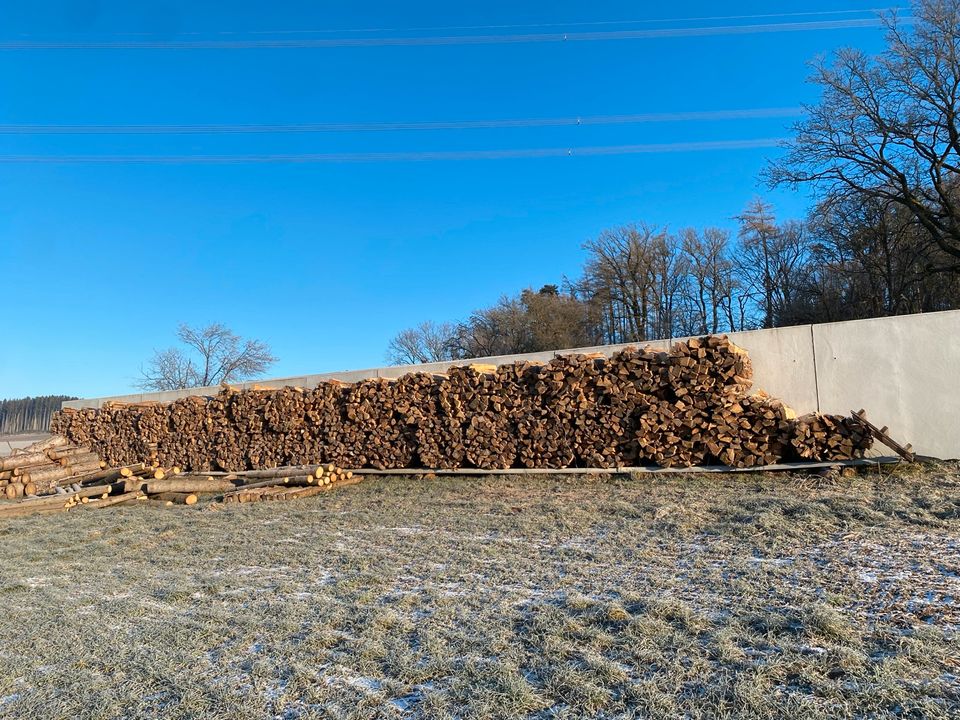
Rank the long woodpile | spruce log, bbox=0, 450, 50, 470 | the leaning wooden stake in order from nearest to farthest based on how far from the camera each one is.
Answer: the leaning wooden stake → the long woodpile → spruce log, bbox=0, 450, 50, 470

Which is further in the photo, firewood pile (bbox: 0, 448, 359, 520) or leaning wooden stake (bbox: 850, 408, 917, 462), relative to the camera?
firewood pile (bbox: 0, 448, 359, 520)

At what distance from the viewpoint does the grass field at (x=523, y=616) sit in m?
2.78

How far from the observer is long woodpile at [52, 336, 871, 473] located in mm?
8766

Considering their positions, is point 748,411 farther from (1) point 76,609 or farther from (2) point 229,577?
(1) point 76,609

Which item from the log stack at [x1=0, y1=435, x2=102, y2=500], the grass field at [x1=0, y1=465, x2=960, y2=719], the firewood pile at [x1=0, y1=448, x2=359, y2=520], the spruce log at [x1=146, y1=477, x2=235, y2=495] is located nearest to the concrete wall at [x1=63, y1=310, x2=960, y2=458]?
the grass field at [x1=0, y1=465, x2=960, y2=719]

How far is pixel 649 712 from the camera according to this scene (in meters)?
2.58

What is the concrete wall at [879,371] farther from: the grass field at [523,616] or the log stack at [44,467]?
the log stack at [44,467]

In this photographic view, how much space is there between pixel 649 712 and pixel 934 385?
825 centimetres

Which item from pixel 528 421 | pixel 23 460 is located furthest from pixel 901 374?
pixel 23 460

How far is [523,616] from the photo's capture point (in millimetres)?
3775

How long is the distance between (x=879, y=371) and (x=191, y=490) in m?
12.1

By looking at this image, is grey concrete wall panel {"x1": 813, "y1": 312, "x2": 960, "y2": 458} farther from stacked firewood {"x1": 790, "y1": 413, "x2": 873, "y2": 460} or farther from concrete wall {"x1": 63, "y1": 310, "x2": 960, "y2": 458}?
stacked firewood {"x1": 790, "y1": 413, "x2": 873, "y2": 460}

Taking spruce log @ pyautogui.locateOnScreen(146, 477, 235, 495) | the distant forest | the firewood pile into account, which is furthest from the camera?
the distant forest

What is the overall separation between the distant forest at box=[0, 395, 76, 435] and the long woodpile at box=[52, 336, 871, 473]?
1991 centimetres
